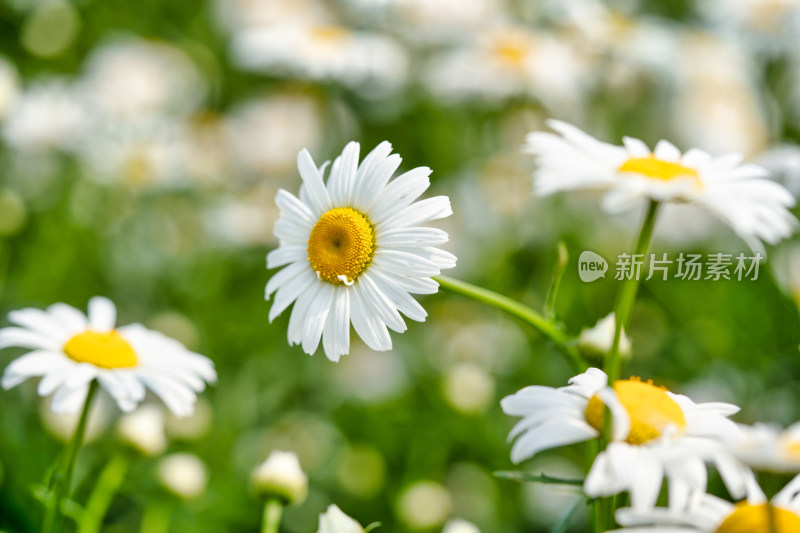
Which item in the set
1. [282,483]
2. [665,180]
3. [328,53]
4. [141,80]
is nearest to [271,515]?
[282,483]

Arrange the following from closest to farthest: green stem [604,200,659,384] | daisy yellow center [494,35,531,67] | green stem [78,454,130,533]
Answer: green stem [604,200,659,384] < green stem [78,454,130,533] < daisy yellow center [494,35,531,67]

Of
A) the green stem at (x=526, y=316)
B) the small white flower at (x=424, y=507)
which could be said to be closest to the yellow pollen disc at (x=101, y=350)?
the green stem at (x=526, y=316)

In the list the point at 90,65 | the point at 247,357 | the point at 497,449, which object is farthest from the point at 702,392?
the point at 90,65

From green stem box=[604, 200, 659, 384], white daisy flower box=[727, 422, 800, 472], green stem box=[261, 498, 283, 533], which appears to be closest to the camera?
white daisy flower box=[727, 422, 800, 472]

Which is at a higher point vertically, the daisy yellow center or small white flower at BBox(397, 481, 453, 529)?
the daisy yellow center

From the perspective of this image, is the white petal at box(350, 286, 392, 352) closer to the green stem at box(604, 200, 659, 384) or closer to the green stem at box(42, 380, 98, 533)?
the green stem at box(604, 200, 659, 384)

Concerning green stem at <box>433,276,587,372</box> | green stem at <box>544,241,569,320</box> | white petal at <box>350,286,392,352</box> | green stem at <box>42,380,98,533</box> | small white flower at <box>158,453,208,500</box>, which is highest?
green stem at <box>544,241,569,320</box>

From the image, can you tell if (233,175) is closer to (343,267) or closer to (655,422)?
(343,267)

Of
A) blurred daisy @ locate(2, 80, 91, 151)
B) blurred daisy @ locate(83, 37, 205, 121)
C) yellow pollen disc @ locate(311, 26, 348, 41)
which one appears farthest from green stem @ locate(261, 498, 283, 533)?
blurred daisy @ locate(83, 37, 205, 121)
